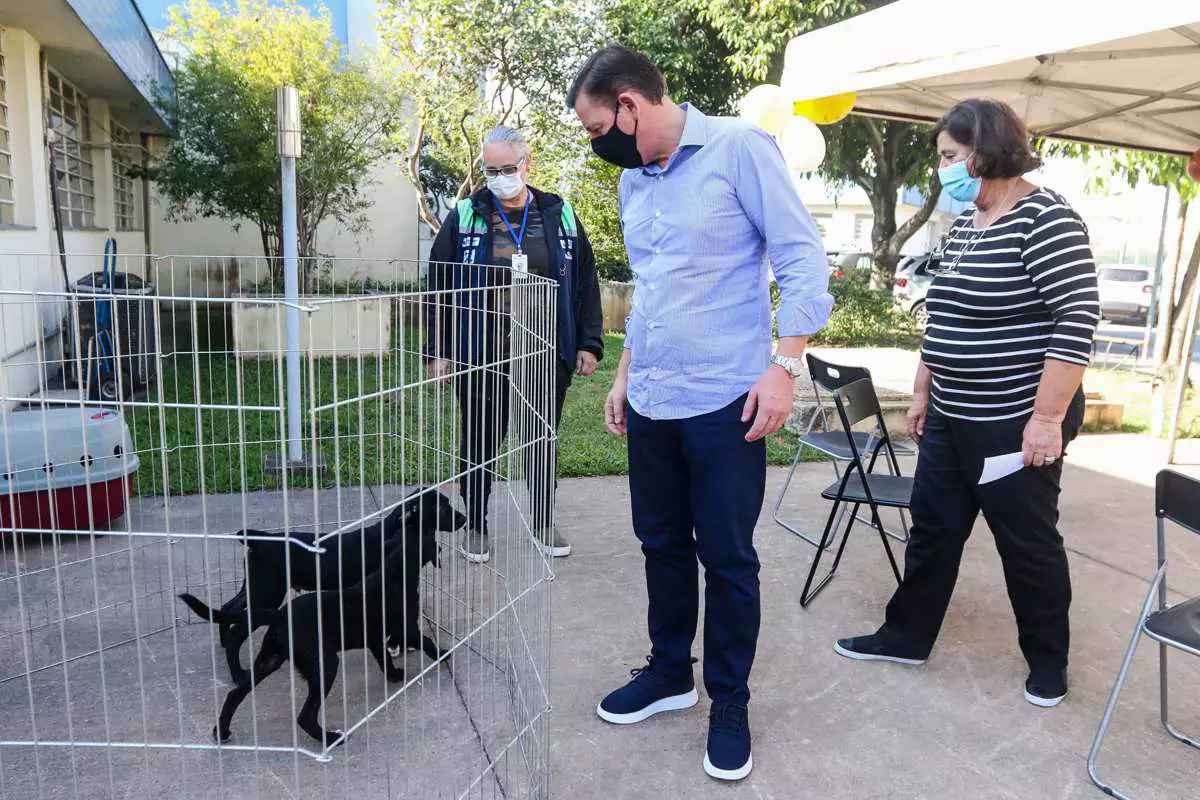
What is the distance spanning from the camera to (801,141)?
6.49m

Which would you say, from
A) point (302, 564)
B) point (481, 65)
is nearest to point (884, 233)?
point (481, 65)

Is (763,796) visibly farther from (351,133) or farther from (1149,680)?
(351,133)

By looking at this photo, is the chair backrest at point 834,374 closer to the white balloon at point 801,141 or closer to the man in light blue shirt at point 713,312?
the man in light blue shirt at point 713,312

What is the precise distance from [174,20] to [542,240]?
1185 cm

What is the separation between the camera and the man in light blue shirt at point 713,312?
7.04 feet

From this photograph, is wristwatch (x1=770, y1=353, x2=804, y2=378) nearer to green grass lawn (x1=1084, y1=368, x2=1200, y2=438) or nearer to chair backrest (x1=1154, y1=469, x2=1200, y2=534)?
chair backrest (x1=1154, y1=469, x2=1200, y2=534)

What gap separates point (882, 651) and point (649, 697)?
0.90 m

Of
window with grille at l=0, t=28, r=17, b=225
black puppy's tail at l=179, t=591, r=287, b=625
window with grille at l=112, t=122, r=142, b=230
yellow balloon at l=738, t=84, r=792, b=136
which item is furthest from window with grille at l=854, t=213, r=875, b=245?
black puppy's tail at l=179, t=591, r=287, b=625

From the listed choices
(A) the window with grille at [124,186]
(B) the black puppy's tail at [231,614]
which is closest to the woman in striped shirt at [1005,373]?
(B) the black puppy's tail at [231,614]

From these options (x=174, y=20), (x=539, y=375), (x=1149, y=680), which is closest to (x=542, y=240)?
(x=539, y=375)

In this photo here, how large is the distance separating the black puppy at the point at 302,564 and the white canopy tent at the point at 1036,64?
112 inches

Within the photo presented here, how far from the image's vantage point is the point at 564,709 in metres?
2.61

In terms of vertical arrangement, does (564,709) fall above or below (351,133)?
below

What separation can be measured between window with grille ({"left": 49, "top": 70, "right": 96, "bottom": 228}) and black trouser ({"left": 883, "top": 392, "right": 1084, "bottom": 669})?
842 cm
